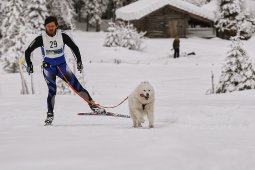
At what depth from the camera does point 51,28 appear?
23.4 feet

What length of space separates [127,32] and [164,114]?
1046 inches

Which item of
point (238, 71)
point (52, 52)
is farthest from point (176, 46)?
point (52, 52)

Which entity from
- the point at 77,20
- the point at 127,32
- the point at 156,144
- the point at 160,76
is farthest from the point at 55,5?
the point at 156,144

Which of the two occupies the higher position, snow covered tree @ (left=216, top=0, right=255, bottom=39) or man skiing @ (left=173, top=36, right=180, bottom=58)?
snow covered tree @ (left=216, top=0, right=255, bottom=39)

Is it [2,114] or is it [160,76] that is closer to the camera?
[2,114]

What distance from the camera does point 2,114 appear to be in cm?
918

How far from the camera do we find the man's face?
7091mm

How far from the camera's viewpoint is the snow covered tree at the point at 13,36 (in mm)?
29719

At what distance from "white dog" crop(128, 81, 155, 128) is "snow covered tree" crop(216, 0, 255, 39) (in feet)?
114

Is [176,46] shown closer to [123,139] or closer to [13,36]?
[13,36]

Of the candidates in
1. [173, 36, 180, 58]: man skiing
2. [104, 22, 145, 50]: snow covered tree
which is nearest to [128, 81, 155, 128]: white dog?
[173, 36, 180, 58]: man skiing

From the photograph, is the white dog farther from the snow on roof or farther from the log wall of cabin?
the log wall of cabin

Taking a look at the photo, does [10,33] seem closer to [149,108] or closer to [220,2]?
[220,2]

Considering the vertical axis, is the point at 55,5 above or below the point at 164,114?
above
